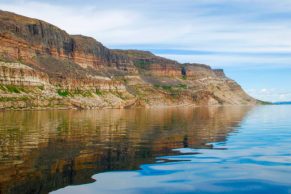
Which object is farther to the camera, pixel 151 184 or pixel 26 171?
pixel 26 171

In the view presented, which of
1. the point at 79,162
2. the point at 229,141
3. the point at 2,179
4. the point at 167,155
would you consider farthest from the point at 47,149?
the point at 229,141

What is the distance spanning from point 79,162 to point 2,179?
7122 millimetres

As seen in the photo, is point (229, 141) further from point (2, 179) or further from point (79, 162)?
point (2, 179)

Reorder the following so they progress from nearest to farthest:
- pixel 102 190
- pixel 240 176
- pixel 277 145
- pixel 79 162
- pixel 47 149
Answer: pixel 102 190 < pixel 240 176 < pixel 79 162 < pixel 47 149 < pixel 277 145

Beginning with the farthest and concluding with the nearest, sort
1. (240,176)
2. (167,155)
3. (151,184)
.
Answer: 1. (167,155)
2. (240,176)
3. (151,184)

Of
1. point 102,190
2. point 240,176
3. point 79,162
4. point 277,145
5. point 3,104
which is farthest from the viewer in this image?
point 3,104

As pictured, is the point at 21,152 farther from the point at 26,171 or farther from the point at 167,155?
the point at 167,155

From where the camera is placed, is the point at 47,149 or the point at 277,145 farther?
the point at 277,145

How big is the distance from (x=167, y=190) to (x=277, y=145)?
894 inches

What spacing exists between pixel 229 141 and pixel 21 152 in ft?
69.1

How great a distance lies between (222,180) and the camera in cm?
2341

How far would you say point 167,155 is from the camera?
32844 millimetres

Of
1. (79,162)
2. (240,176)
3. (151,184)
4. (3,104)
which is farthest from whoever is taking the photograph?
(3,104)

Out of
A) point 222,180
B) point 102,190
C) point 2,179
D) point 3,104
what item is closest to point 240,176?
point 222,180
